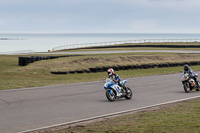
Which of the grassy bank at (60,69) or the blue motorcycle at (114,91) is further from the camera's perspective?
the grassy bank at (60,69)

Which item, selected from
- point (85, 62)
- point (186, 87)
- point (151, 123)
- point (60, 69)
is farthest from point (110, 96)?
point (85, 62)

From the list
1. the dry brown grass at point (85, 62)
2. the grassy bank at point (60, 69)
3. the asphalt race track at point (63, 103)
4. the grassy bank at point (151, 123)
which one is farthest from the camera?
the dry brown grass at point (85, 62)

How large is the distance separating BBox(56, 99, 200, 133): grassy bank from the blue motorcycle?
3.23 m

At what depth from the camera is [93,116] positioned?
12.2 meters

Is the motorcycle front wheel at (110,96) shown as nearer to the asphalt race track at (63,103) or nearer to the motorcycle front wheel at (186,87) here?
the asphalt race track at (63,103)

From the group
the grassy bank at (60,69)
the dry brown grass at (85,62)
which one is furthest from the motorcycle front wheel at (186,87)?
the dry brown grass at (85,62)

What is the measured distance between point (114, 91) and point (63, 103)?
2.48 m

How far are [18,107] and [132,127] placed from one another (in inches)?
231

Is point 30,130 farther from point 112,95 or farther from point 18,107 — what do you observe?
point 112,95

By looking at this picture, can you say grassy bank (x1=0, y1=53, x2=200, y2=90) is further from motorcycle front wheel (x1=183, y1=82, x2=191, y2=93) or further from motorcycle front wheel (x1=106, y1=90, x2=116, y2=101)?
→ motorcycle front wheel (x1=183, y1=82, x2=191, y2=93)

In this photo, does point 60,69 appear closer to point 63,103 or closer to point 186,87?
point 186,87

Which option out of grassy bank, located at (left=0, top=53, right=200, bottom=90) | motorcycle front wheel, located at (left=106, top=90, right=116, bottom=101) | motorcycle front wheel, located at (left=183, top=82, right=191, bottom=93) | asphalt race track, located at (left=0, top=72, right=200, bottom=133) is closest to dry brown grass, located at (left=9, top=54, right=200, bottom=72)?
grassy bank, located at (left=0, top=53, right=200, bottom=90)

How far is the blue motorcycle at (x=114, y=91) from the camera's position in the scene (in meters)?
15.9

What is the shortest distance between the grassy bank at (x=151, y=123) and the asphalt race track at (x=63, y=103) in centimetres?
131
